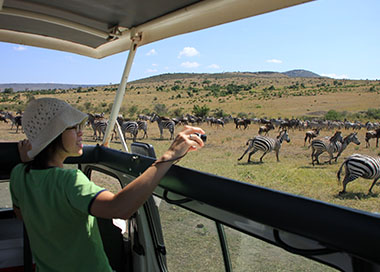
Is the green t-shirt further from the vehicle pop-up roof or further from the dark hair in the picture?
the vehicle pop-up roof

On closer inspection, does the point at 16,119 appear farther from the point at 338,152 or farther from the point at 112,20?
the point at 112,20

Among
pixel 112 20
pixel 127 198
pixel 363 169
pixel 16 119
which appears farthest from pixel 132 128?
pixel 127 198

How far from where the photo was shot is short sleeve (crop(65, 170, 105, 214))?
3.34 feet

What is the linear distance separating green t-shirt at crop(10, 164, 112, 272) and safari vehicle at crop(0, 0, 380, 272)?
0.34 meters

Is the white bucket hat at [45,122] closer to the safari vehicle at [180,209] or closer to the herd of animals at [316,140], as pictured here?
the safari vehicle at [180,209]

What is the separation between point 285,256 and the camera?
99cm

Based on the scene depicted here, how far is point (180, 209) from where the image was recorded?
4.68 ft

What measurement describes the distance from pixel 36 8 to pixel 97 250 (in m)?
1.79

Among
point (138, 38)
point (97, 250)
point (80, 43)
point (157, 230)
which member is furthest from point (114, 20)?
point (97, 250)

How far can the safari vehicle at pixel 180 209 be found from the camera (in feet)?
2.73

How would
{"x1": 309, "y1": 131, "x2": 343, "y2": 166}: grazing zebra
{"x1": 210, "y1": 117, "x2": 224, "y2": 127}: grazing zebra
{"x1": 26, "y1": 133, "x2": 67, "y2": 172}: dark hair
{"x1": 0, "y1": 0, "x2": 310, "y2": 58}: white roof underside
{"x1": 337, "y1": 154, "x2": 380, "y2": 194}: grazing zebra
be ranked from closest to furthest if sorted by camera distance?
{"x1": 26, "y1": 133, "x2": 67, "y2": 172}: dark hair, {"x1": 0, "y1": 0, "x2": 310, "y2": 58}: white roof underside, {"x1": 337, "y1": 154, "x2": 380, "y2": 194}: grazing zebra, {"x1": 309, "y1": 131, "x2": 343, "y2": 166}: grazing zebra, {"x1": 210, "y1": 117, "x2": 224, "y2": 127}: grazing zebra

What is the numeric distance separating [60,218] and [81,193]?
15 centimetres

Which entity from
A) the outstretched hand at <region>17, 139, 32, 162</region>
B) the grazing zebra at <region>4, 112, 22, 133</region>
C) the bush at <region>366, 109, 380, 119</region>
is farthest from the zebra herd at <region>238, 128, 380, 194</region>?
the bush at <region>366, 109, 380, 119</region>

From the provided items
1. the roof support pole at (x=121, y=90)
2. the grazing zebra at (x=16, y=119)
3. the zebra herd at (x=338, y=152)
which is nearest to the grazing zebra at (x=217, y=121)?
the zebra herd at (x=338, y=152)
